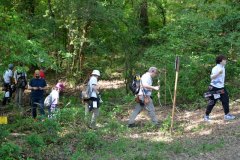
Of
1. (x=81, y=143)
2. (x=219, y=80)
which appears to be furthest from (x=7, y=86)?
(x=219, y=80)

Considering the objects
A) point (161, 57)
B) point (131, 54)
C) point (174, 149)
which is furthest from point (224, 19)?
point (174, 149)

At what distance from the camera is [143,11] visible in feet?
66.8

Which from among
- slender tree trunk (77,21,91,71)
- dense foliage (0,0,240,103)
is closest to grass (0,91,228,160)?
dense foliage (0,0,240,103)

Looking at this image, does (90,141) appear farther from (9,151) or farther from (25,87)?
(25,87)

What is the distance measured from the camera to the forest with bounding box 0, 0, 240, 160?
8.85 m

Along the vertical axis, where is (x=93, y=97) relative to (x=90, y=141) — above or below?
above

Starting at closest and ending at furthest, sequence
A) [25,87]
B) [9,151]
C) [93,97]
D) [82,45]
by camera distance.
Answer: [9,151], [93,97], [25,87], [82,45]

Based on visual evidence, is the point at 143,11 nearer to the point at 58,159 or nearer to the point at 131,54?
the point at 131,54

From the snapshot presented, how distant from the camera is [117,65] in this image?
56.7ft

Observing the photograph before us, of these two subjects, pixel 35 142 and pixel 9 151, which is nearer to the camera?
pixel 9 151

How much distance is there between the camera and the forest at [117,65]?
8852 mm

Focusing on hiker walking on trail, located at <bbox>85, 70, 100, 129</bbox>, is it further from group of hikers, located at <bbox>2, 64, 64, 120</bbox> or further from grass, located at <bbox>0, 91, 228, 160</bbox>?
group of hikers, located at <bbox>2, 64, 64, 120</bbox>

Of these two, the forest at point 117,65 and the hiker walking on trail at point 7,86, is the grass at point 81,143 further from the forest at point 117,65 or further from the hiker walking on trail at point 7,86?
the hiker walking on trail at point 7,86

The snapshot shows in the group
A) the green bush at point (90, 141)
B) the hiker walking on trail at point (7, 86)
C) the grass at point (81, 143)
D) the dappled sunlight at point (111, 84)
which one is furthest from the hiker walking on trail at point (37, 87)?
the dappled sunlight at point (111, 84)
